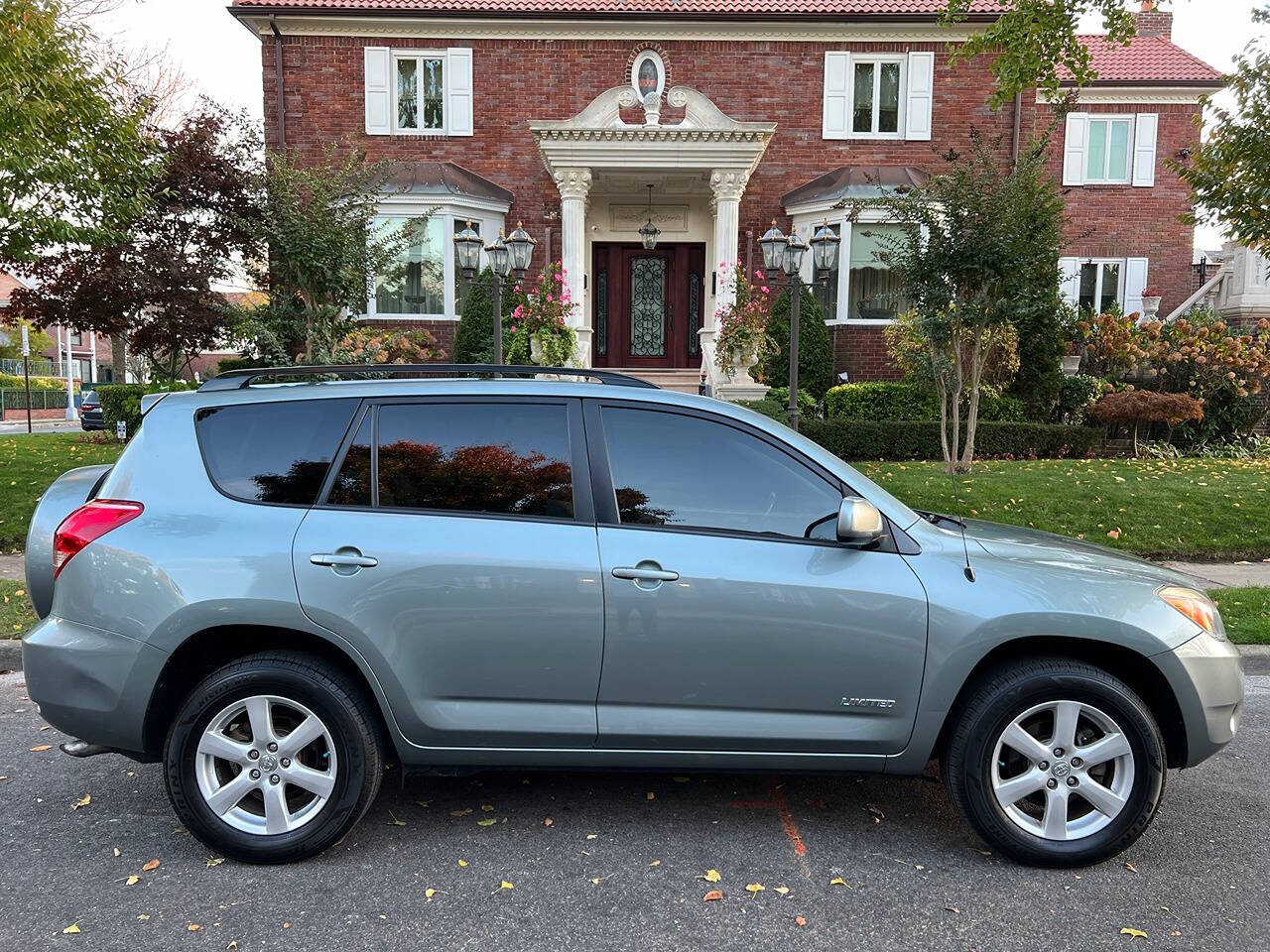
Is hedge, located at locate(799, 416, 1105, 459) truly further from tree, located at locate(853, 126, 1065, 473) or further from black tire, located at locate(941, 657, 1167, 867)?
black tire, located at locate(941, 657, 1167, 867)

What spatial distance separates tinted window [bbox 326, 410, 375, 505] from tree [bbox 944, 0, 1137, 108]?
1064 cm

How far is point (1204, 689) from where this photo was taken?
10.4ft

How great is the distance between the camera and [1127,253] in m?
19.6

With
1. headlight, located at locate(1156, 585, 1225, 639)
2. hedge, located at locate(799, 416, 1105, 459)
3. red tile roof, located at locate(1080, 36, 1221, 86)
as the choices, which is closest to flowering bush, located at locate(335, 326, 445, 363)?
hedge, located at locate(799, 416, 1105, 459)

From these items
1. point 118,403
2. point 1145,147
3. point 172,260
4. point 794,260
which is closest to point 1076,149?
point 1145,147

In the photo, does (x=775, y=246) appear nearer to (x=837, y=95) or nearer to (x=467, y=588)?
(x=467, y=588)

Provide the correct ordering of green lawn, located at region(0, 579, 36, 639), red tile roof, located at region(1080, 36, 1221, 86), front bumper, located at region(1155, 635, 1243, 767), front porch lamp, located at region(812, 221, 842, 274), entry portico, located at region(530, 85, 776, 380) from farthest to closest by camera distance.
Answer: red tile roof, located at region(1080, 36, 1221, 86) → entry portico, located at region(530, 85, 776, 380) → front porch lamp, located at region(812, 221, 842, 274) → green lawn, located at region(0, 579, 36, 639) → front bumper, located at region(1155, 635, 1243, 767)

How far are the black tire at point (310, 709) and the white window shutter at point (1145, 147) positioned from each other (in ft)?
71.1

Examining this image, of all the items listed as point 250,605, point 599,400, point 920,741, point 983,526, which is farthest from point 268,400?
point 983,526

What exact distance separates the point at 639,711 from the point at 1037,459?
12420 millimetres

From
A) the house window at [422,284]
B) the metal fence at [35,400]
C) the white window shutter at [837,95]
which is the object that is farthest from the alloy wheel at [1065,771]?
the metal fence at [35,400]

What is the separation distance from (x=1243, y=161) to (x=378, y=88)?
14.9 metres

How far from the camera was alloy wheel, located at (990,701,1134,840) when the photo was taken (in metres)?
3.15

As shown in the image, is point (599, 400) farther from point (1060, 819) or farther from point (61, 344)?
point (61, 344)
